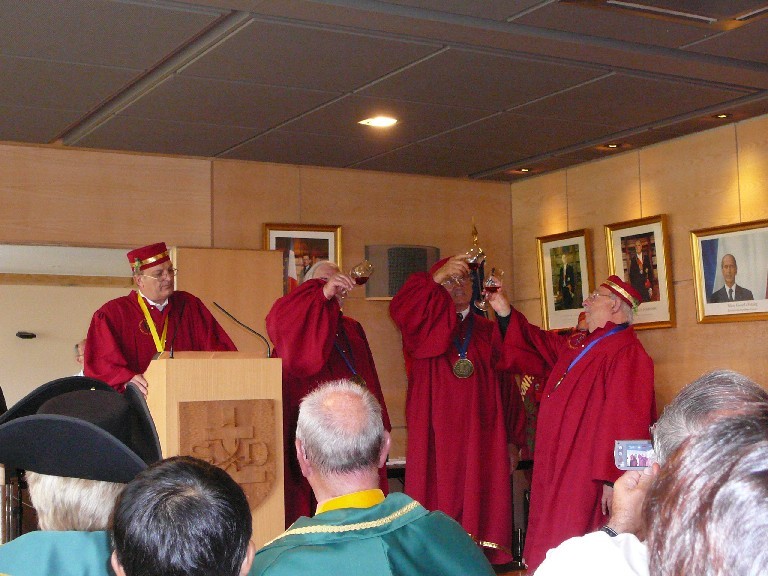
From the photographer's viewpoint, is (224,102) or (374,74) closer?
(374,74)

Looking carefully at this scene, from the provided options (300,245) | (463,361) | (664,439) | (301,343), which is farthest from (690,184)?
(664,439)

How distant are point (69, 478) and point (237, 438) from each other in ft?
6.06

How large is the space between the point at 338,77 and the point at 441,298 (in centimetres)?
155

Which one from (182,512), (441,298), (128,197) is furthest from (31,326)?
(182,512)

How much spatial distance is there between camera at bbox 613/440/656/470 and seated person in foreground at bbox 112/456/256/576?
3.38 ft

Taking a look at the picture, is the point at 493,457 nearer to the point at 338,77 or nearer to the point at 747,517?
the point at 338,77

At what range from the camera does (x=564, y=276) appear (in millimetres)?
7344

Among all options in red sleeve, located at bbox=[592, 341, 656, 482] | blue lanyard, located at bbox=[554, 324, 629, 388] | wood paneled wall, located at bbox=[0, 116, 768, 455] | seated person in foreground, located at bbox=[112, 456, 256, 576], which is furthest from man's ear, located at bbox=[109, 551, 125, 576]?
wood paneled wall, located at bbox=[0, 116, 768, 455]

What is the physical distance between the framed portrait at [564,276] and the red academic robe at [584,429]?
5.75 ft

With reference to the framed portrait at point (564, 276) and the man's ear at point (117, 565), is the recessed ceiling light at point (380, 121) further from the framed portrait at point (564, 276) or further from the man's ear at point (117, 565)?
the man's ear at point (117, 565)

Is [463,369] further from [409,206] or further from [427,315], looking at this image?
[409,206]

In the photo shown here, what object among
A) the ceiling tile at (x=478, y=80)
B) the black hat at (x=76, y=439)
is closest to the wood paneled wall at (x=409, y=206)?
the ceiling tile at (x=478, y=80)

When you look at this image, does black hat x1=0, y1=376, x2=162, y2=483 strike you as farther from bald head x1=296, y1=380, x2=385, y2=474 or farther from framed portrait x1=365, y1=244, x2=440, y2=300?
framed portrait x1=365, y1=244, x2=440, y2=300

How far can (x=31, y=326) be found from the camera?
14.0 metres
